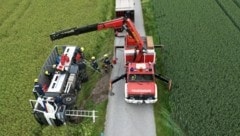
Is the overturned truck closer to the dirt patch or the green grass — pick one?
the dirt patch

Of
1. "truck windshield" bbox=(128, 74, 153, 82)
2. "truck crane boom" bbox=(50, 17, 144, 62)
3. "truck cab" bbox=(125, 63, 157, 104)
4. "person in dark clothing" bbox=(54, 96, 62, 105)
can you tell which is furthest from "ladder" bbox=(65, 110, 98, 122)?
"truck crane boom" bbox=(50, 17, 144, 62)

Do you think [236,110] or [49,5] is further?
[49,5]

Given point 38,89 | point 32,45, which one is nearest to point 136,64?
point 38,89

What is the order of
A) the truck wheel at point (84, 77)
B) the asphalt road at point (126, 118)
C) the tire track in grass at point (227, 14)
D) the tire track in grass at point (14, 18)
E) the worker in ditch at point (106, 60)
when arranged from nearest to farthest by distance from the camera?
the asphalt road at point (126, 118)
the truck wheel at point (84, 77)
the worker in ditch at point (106, 60)
the tire track in grass at point (227, 14)
the tire track in grass at point (14, 18)

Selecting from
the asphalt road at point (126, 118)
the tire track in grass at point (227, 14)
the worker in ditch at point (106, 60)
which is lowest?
the asphalt road at point (126, 118)

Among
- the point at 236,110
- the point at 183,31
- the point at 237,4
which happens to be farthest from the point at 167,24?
the point at 236,110

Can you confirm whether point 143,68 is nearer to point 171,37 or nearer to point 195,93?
point 195,93

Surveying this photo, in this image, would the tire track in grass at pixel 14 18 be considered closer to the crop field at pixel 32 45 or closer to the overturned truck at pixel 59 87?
the crop field at pixel 32 45

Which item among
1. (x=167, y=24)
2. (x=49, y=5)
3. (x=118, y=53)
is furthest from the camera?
(x=49, y=5)

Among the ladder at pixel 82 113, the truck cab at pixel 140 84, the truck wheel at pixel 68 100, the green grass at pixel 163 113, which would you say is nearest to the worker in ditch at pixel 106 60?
the truck cab at pixel 140 84
